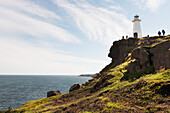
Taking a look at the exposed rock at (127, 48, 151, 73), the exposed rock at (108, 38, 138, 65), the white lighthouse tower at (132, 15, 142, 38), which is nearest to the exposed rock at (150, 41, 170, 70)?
the exposed rock at (127, 48, 151, 73)

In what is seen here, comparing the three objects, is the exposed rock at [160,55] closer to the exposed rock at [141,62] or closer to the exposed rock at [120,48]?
the exposed rock at [141,62]

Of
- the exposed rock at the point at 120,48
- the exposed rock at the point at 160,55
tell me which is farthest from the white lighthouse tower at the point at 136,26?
the exposed rock at the point at 160,55

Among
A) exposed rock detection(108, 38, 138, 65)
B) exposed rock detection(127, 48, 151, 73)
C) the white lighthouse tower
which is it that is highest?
the white lighthouse tower

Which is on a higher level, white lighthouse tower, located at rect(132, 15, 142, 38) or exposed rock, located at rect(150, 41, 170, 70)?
white lighthouse tower, located at rect(132, 15, 142, 38)

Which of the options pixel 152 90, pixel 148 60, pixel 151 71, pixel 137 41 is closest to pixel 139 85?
pixel 152 90

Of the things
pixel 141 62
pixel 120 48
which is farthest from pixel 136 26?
pixel 141 62

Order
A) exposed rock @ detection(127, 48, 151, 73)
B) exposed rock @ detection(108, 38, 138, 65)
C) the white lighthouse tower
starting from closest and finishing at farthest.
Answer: exposed rock @ detection(127, 48, 151, 73) → exposed rock @ detection(108, 38, 138, 65) → the white lighthouse tower

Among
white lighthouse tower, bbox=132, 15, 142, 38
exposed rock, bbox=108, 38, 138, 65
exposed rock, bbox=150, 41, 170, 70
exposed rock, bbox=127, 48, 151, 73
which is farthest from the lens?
white lighthouse tower, bbox=132, 15, 142, 38

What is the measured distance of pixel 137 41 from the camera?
58000 mm

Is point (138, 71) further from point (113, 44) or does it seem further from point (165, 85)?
point (113, 44)

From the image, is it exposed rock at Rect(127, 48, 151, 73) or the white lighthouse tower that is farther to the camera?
the white lighthouse tower

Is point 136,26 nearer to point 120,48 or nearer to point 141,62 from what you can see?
point 120,48

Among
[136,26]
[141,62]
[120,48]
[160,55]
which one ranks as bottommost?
[141,62]

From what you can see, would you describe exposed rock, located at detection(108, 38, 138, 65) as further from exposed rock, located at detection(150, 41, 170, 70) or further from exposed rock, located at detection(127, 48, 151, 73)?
exposed rock, located at detection(150, 41, 170, 70)
